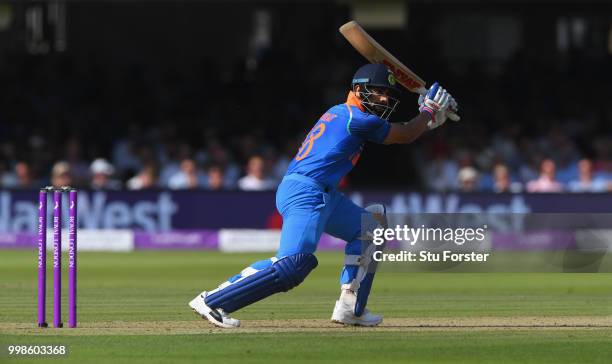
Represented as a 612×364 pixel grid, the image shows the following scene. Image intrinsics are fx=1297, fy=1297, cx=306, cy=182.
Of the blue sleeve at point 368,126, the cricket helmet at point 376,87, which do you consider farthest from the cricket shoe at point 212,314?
the cricket helmet at point 376,87

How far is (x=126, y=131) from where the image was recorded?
17.8m

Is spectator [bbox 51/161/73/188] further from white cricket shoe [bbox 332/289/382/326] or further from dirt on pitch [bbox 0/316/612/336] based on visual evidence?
white cricket shoe [bbox 332/289/382/326]

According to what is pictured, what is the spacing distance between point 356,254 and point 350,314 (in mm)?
351

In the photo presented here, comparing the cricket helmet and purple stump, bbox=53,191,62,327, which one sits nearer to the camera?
purple stump, bbox=53,191,62,327

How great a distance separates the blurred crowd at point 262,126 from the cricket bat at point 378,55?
7.93m

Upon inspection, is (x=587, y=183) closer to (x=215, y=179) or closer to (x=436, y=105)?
(x=215, y=179)

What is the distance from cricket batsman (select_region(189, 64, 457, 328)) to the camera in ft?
22.6

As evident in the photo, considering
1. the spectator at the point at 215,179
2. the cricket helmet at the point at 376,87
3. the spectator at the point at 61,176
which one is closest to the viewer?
the cricket helmet at the point at 376,87

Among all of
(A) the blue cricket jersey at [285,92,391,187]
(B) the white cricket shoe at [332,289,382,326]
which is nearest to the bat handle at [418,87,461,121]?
(A) the blue cricket jersey at [285,92,391,187]

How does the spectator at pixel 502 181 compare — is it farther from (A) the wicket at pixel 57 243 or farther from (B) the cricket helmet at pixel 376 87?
(A) the wicket at pixel 57 243

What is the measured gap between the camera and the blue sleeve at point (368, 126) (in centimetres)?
702

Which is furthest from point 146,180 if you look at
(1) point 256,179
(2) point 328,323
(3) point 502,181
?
(2) point 328,323

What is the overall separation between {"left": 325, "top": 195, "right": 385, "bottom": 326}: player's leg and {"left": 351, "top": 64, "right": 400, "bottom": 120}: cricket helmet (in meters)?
0.54

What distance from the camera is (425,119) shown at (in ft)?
23.2
